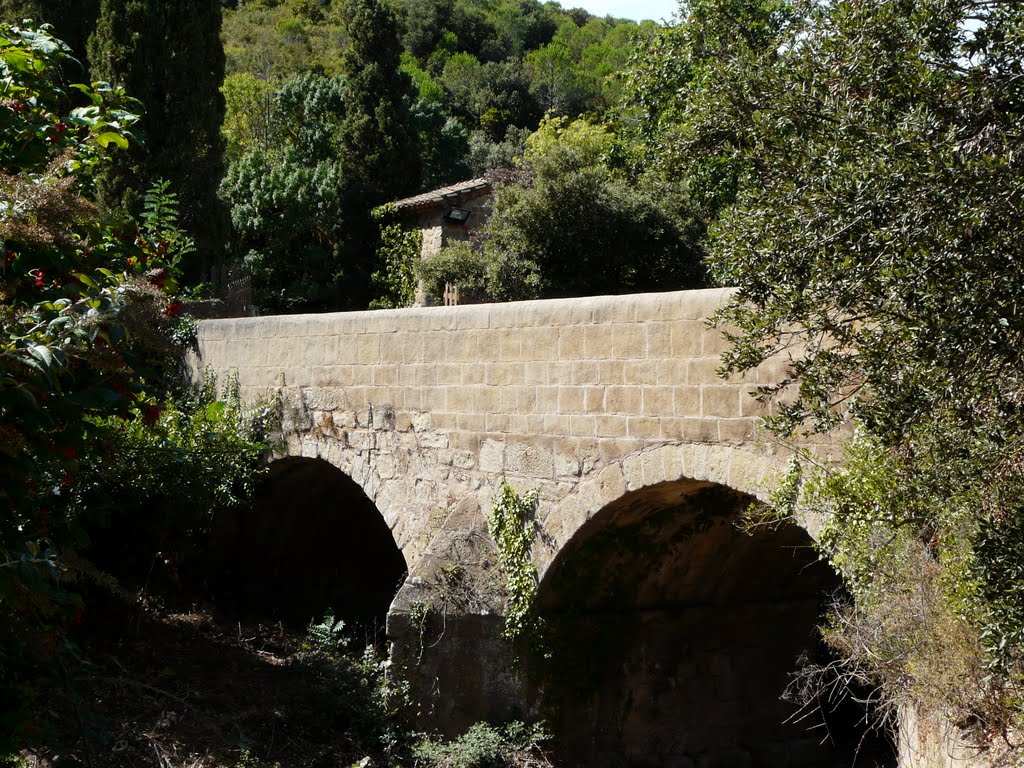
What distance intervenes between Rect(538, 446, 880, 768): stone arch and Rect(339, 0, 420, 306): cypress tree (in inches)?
635

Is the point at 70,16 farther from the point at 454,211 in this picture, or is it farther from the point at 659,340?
the point at 659,340

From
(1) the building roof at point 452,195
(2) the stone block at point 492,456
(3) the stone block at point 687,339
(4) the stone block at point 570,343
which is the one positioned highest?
(1) the building roof at point 452,195

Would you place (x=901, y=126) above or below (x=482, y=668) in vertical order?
above

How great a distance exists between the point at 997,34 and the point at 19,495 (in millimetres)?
4174

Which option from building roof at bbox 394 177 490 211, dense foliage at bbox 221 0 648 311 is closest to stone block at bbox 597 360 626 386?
dense foliage at bbox 221 0 648 311

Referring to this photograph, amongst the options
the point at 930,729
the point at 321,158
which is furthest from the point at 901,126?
the point at 321,158

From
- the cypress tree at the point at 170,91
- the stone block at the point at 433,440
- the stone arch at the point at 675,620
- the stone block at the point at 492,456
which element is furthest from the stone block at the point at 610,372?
the cypress tree at the point at 170,91

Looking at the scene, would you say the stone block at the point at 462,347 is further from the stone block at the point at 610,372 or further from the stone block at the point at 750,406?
the stone block at the point at 750,406

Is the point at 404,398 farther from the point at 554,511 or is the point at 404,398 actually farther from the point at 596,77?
the point at 596,77

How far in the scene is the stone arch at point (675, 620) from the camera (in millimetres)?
7648

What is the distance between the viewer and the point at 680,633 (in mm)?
8797

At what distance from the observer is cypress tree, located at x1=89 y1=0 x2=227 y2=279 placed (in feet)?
57.9

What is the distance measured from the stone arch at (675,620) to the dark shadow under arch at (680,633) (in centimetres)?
1

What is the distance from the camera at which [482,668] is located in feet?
26.3
